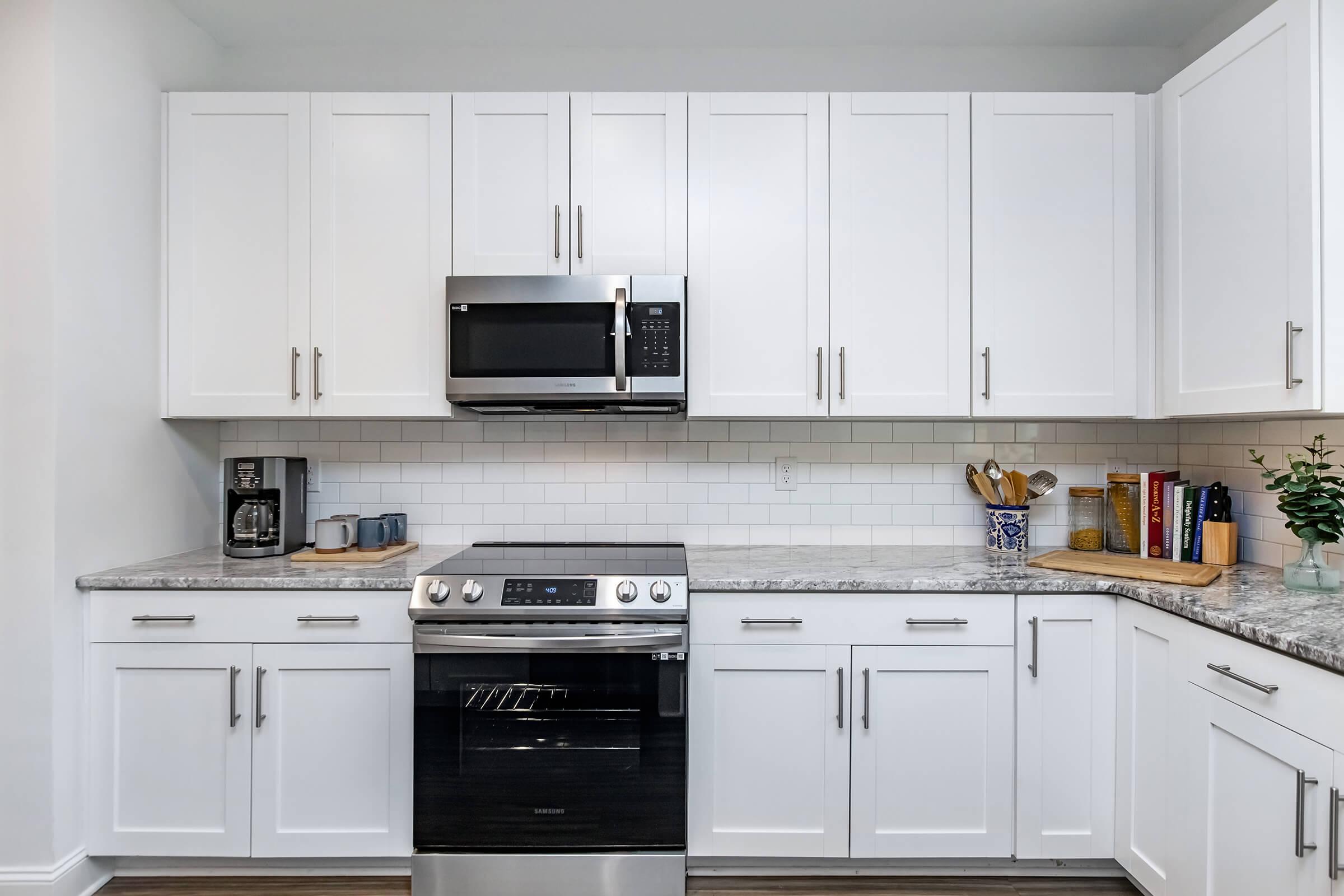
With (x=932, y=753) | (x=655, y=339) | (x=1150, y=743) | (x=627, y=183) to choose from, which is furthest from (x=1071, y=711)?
(x=627, y=183)

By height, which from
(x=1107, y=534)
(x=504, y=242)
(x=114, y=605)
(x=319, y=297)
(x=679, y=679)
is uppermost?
(x=504, y=242)

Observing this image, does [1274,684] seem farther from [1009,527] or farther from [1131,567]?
[1009,527]

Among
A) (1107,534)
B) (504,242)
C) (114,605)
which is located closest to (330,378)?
(504,242)

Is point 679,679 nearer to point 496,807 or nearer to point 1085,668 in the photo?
point 496,807

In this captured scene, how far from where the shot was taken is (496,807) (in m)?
2.04

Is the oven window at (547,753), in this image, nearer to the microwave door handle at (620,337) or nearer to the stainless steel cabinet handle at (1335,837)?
the microwave door handle at (620,337)

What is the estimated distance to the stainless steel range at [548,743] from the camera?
2018 millimetres

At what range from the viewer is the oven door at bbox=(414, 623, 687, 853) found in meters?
2.02

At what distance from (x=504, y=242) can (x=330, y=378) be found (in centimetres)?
70

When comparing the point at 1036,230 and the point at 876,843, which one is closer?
the point at 876,843

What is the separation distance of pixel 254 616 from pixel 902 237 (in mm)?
2230

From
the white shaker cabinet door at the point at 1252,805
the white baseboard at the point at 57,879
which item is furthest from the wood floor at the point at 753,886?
the white shaker cabinet door at the point at 1252,805

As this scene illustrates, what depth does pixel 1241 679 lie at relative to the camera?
5.26 feet

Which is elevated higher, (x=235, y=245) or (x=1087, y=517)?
(x=235, y=245)
